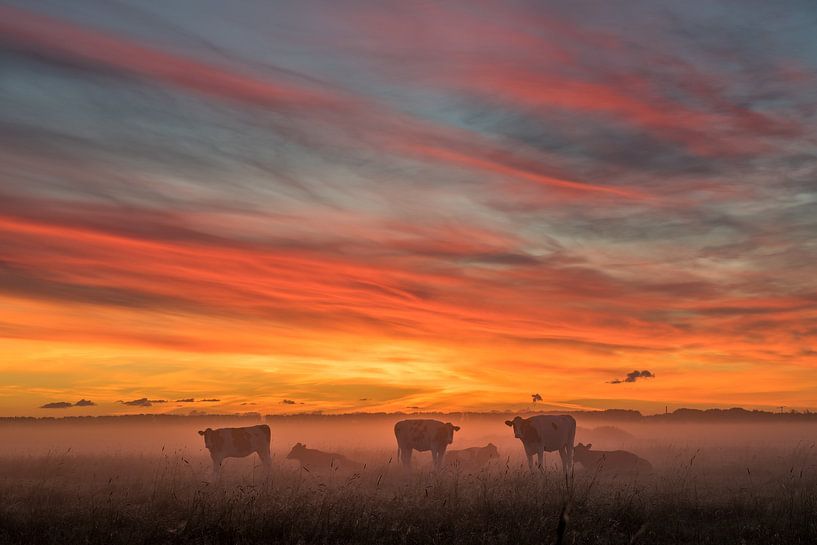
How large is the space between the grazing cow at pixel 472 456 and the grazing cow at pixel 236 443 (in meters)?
8.77

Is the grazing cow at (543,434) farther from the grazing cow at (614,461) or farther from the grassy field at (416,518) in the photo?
the grassy field at (416,518)

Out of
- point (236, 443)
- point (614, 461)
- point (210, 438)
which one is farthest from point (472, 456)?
point (210, 438)

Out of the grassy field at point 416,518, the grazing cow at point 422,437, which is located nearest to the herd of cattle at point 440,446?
the grazing cow at point 422,437

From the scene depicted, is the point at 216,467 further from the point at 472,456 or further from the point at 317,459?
the point at 472,456

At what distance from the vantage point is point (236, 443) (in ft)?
101

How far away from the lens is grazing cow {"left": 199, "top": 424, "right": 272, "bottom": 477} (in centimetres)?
3014

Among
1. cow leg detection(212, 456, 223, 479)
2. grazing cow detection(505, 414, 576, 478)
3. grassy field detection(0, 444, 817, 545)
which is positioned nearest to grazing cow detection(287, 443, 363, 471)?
cow leg detection(212, 456, 223, 479)

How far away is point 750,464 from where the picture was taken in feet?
94.6

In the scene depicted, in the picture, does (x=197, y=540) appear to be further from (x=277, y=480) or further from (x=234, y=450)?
(x=234, y=450)

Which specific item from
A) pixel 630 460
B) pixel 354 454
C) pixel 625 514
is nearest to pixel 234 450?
pixel 354 454

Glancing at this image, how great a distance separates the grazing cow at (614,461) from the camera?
94.0ft

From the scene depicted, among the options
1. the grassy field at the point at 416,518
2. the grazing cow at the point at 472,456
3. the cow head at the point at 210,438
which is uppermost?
the cow head at the point at 210,438

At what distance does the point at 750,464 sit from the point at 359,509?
888 inches

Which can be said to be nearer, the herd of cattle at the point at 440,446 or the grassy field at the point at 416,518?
the grassy field at the point at 416,518
